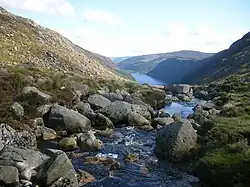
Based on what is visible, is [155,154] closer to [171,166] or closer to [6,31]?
[171,166]

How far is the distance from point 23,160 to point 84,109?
17353 mm

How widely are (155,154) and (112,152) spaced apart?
336 cm

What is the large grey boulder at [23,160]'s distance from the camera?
20.8m

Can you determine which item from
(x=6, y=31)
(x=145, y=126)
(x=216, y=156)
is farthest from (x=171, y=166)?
(x=6, y=31)

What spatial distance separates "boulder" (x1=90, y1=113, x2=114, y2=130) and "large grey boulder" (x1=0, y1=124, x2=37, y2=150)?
910cm

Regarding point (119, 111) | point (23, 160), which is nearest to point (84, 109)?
point (119, 111)

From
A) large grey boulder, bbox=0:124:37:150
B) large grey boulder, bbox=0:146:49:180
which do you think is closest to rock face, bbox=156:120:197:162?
large grey boulder, bbox=0:146:49:180

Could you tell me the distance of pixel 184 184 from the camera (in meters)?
21.4

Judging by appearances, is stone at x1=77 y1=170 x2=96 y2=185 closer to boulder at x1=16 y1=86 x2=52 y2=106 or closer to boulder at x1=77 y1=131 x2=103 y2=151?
boulder at x1=77 y1=131 x2=103 y2=151

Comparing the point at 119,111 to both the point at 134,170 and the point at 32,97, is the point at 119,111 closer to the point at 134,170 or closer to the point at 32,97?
the point at 32,97

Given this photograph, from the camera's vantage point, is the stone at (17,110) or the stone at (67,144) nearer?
the stone at (67,144)

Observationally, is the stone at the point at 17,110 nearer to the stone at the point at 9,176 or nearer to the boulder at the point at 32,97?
the boulder at the point at 32,97

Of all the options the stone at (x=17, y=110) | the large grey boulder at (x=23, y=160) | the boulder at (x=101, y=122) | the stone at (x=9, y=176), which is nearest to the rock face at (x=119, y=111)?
the boulder at (x=101, y=122)

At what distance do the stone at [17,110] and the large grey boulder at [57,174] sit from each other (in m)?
11.4
